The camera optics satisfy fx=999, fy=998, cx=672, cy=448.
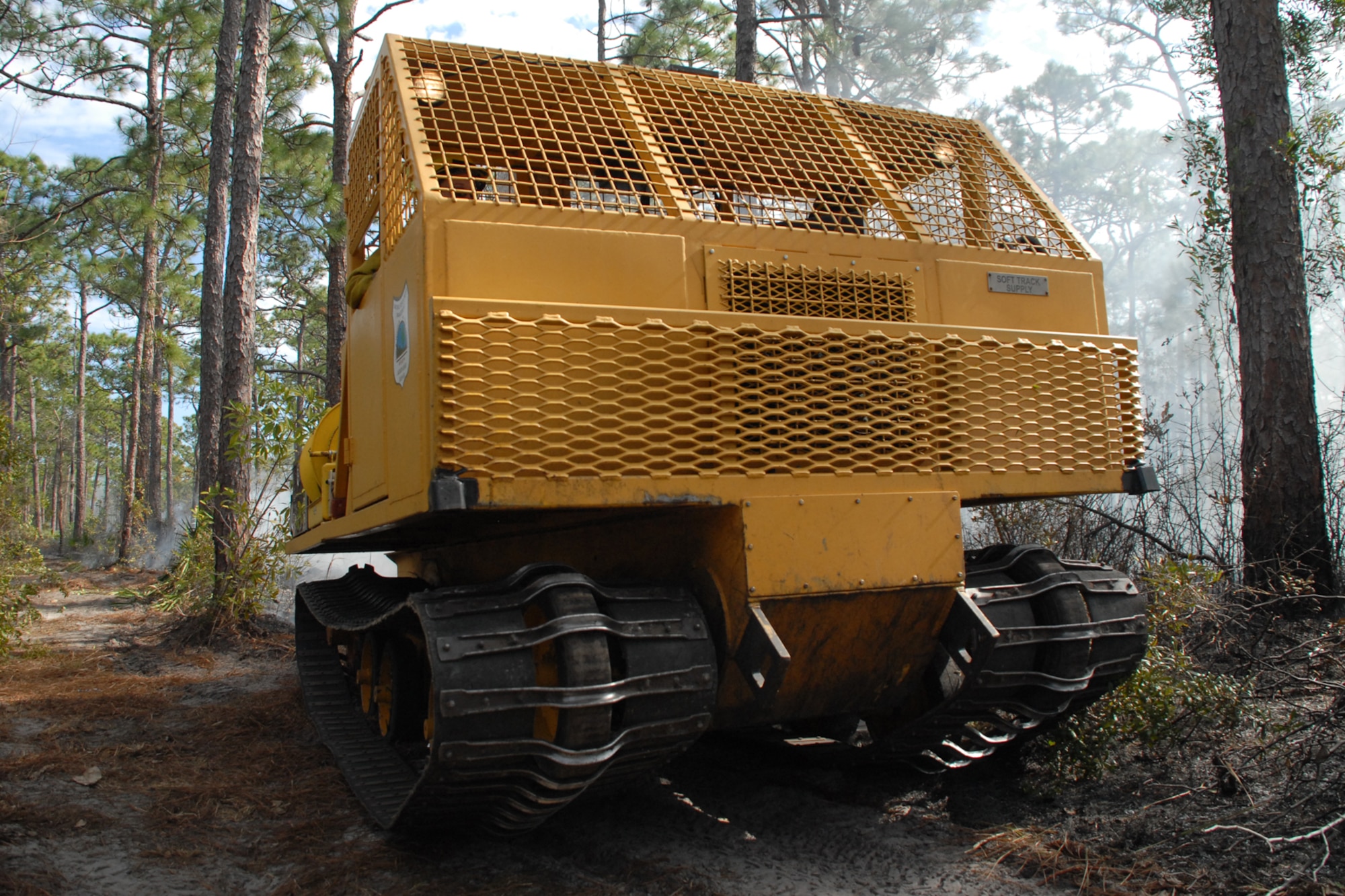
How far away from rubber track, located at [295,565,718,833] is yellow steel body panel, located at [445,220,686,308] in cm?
81

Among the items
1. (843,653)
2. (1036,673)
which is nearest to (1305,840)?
(1036,673)

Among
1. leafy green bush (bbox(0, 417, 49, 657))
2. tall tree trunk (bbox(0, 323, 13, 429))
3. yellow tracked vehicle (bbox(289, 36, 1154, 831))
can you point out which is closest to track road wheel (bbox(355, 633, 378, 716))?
yellow tracked vehicle (bbox(289, 36, 1154, 831))

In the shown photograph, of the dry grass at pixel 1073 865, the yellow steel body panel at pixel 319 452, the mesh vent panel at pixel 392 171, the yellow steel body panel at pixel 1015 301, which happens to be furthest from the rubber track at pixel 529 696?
the yellow steel body panel at pixel 319 452

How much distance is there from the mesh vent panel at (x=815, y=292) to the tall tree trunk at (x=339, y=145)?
9668 millimetres

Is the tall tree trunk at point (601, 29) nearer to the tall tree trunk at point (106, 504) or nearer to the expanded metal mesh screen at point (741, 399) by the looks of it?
the expanded metal mesh screen at point (741, 399)

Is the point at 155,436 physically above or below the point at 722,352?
above

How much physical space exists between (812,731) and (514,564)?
1393 mm

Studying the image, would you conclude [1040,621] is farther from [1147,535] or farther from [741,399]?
[1147,535]

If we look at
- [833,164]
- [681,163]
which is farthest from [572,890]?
[833,164]

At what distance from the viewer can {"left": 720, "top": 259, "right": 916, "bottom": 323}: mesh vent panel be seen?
3143mm

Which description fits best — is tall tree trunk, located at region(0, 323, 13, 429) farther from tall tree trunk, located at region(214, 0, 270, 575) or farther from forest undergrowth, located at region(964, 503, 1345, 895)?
forest undergrowth, located at region(964, 503, 1345, 895)

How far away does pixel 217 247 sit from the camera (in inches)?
413

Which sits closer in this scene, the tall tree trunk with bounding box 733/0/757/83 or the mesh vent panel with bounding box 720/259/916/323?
the mesh vent panel with bounding box 720/259/916/323

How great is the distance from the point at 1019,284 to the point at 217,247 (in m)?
9.30
